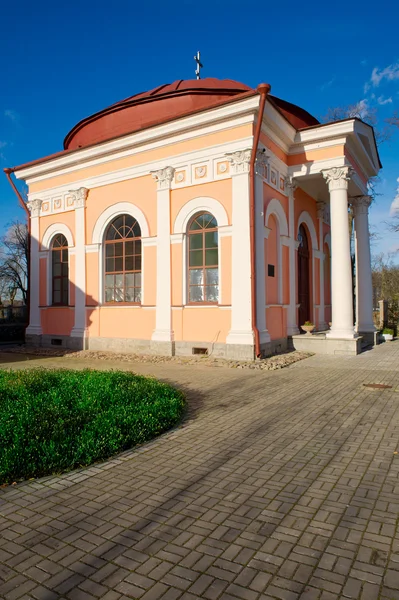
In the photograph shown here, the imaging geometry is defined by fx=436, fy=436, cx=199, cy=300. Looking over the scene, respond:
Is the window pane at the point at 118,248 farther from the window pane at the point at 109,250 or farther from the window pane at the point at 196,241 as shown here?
the window pane at the point at 196,241

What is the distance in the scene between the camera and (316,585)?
2412mm

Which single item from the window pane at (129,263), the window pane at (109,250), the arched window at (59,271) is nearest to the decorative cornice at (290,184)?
the window pane at (129,263)

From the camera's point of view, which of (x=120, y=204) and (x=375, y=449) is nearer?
(x=375, y=449)

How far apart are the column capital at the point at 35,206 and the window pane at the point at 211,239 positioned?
7814 mm

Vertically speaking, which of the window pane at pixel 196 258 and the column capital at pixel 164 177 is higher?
the column capital at pixel 164 177

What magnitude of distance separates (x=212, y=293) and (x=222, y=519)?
9.85m

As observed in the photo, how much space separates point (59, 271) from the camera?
1667 cm

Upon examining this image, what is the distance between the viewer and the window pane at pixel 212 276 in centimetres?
1277

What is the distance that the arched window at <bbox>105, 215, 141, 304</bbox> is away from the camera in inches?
568

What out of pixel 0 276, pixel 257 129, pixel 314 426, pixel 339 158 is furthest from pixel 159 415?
pixel 0 276

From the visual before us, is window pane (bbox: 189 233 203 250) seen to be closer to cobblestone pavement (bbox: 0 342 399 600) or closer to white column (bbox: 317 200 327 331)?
white column (bbox: 317 200 327 331)

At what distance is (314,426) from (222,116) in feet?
30.9

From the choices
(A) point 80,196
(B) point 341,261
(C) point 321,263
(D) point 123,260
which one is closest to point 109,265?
(D) point 123,260

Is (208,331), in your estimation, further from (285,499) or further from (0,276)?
(0,276)
